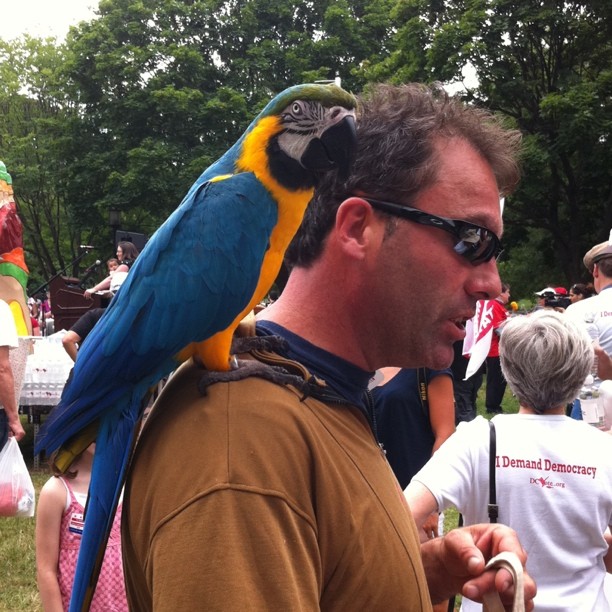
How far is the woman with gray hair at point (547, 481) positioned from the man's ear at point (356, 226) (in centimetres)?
115

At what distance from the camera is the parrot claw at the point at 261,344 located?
1266mm

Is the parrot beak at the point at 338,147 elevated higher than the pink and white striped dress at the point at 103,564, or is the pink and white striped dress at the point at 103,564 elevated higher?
the parrot beak at the point at 338,147

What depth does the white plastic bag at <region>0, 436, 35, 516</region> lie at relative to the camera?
4102 millimetres

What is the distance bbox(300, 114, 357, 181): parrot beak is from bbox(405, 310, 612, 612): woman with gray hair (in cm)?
122

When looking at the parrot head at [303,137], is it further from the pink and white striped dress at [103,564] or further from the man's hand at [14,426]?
the man's hand at [14,426]

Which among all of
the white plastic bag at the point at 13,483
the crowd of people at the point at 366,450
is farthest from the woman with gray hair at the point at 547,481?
the white plastic bag at the point at 13,483

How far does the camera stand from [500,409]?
10.6m

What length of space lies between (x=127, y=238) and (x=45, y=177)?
15949mm

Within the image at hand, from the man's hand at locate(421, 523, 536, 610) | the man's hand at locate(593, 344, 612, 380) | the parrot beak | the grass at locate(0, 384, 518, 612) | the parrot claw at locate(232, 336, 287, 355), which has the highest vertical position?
the parrot beak

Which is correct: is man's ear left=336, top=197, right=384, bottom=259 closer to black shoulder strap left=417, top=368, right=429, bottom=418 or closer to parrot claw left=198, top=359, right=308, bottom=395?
parrot claw left=198, top=359, right=308, bottom=395

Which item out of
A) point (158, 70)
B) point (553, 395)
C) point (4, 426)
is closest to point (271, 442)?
point (553, 395)

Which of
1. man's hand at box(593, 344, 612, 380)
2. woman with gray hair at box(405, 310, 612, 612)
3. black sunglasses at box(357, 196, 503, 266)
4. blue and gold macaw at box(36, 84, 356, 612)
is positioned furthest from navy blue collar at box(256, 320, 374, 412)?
man's hand at box(593, 344, 612, 380)

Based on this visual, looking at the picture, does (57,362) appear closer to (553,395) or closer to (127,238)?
(127,238)

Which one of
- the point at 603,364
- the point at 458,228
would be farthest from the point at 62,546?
the point at 603,364
